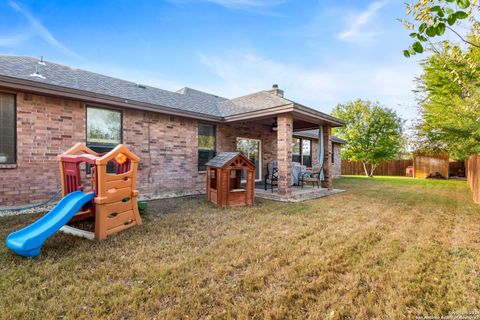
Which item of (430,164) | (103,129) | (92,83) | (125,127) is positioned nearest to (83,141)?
(103,129)

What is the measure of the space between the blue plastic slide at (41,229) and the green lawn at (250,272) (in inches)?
6.8

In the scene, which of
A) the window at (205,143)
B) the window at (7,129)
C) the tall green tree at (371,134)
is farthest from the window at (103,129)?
the tall green tree at (371,134)

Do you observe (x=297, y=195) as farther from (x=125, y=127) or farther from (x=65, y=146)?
(x=65, y=146)

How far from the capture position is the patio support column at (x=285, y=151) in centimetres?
719

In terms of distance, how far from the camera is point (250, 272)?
2652 mm

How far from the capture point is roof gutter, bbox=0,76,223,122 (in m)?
4.95

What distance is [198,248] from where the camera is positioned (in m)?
3.37

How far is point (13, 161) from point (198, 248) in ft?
17.3

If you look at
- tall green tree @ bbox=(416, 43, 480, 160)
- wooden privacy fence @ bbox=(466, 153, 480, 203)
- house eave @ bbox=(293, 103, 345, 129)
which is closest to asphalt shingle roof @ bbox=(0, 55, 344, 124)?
house eave @ bbox=(293, 103, 345, 129)

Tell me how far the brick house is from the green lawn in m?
1.63

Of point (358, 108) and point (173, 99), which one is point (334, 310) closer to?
point (173, 99)

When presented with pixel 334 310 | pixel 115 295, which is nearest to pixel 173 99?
pixel 115 295

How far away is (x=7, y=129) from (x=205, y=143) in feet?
18.3

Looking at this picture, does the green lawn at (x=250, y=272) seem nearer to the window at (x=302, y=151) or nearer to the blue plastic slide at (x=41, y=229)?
the blue plastic slide at (x=41, y=229)
